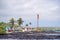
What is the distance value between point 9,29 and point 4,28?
0.44 feet

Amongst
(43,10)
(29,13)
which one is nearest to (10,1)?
(29,13)

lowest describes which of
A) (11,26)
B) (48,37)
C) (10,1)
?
(48,37)

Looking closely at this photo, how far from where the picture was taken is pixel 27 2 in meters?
4.97

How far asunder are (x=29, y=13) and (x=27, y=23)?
0.27 m

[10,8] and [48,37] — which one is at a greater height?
[10,8]

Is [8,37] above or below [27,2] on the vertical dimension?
below

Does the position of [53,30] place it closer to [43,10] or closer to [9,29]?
[43,10]

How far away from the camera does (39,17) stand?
16.1ft

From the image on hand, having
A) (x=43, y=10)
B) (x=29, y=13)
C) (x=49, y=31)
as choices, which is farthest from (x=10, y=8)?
(x=49, y=31)

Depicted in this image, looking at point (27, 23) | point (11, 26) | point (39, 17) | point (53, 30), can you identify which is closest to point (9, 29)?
point (11, 26)

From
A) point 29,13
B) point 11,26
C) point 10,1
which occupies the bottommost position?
point 11,26

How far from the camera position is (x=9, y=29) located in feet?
16.3

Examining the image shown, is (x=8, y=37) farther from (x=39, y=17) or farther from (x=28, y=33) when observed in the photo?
(x=39, y=17)

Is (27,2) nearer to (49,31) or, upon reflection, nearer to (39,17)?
(39,17)
